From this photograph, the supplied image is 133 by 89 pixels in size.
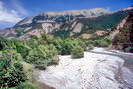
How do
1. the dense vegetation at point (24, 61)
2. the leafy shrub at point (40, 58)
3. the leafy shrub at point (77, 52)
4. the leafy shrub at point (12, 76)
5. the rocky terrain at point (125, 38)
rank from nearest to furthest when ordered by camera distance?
the leafy shrub at point (12, 76), the dense vegetation at point (24, 61), the leafy shrub at point (40, 58), the leafy shrub at point (77, 52), the rocky terrain at point (125, 38)

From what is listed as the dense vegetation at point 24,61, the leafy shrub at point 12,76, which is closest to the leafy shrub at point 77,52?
the dense vegetation at point 24,61

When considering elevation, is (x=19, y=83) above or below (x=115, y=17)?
below

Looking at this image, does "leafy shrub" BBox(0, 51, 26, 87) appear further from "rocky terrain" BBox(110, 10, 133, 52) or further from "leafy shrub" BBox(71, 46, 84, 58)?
"rocky terrain" BBox(110, 10, 133, 52)

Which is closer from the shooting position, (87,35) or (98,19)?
(87,35)

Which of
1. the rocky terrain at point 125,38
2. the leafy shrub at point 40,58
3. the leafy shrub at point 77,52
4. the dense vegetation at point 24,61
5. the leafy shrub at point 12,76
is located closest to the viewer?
the leafy shrub at point 12,76

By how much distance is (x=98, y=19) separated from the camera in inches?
6531

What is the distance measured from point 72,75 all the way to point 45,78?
16.2 feet

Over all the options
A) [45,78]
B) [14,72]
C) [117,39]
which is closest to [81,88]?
[45,78]

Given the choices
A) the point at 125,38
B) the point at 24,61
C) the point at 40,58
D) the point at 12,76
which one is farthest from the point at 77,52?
the point at 125,38

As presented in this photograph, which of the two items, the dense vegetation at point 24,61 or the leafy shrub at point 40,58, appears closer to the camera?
the dense vegetation at point 24,61

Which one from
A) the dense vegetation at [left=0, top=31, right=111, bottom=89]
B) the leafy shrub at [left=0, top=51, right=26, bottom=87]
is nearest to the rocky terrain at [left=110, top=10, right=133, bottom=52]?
the dense vegetation at [left=0, top=31, right=111, bottom=89]

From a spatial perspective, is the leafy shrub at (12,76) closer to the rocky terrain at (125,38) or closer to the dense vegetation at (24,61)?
the dense vegetation at (24,61)

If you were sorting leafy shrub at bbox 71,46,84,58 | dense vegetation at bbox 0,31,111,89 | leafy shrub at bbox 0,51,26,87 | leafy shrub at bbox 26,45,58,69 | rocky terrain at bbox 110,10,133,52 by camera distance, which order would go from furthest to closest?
1. rocky terrain at bbox 110,10,133,52
2. leafy shrub at bbox 71,46,84,58
3. leafy shrub at bbox 26,45,58,69
4. dense vegetation at bbox 0,31,111,89
5. leafy shrub at bbox 0,51,26,87

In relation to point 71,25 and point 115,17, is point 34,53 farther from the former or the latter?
point 115,17
